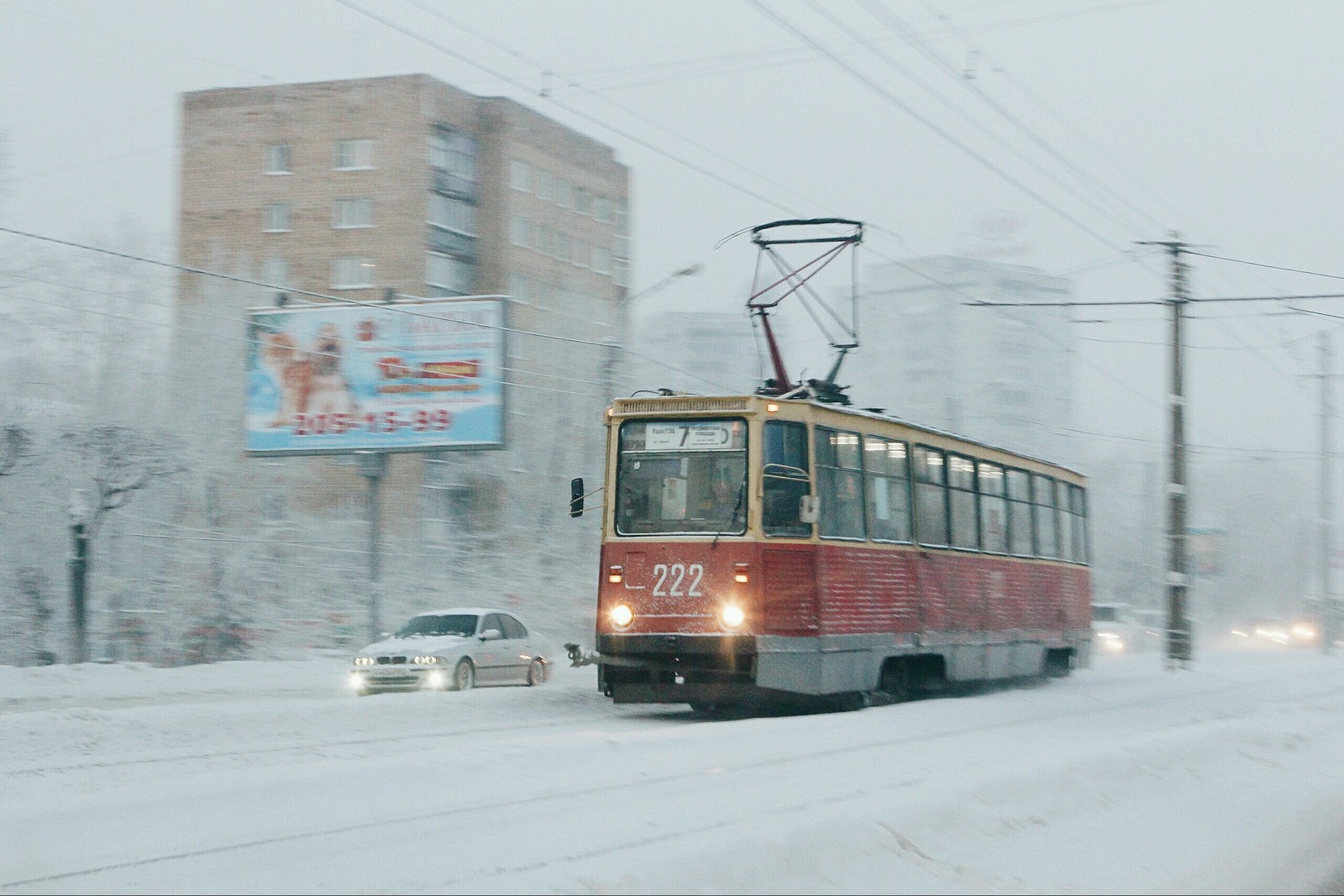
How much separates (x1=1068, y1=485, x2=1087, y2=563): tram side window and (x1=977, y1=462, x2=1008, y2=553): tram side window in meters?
3.76

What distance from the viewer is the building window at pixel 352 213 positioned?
56281 mm

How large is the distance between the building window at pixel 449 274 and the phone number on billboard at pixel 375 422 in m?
21.2

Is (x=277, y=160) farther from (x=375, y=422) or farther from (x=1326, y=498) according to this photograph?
(x=1326, y=498)

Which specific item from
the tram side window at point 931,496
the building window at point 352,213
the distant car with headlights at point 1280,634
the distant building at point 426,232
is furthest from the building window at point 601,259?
the tram side window at point 931,496

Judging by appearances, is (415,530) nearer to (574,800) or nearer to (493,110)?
(493,110)

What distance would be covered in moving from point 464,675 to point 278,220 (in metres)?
38.7

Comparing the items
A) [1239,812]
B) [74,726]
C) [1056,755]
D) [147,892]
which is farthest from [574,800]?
[74,726]

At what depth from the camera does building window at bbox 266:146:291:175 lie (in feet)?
188

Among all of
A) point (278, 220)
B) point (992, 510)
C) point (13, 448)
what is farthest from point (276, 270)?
point (992, 510)

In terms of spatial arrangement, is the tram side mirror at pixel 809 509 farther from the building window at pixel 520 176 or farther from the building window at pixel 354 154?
the building window at pixel 520 176

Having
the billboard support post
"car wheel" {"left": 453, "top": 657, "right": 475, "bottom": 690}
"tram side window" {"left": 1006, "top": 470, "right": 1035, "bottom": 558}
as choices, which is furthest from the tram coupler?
the billboard support post

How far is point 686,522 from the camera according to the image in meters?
15.4

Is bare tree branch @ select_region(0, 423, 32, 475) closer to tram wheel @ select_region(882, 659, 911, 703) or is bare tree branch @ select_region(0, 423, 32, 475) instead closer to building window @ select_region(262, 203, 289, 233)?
tram wheel @ select_region(882, 659, 911, 703)

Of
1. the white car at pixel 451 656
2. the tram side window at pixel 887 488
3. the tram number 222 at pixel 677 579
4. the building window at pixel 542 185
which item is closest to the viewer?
the tram number 222 at pixel 677 579
